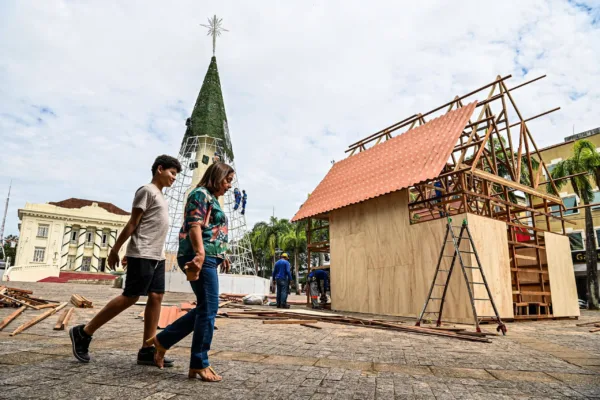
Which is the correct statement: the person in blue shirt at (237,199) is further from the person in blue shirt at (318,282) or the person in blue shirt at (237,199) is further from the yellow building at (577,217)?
the yellow building at (577,217)

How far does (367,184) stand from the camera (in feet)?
41.1

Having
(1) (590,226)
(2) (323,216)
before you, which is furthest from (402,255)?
(1) (590,226)

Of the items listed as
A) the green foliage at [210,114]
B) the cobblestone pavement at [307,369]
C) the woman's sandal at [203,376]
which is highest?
the green foliage at [210,114]

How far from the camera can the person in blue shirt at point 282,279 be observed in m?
12.4

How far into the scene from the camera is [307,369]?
3279 mm

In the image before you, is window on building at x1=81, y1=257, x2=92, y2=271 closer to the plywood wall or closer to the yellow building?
the plywood wall

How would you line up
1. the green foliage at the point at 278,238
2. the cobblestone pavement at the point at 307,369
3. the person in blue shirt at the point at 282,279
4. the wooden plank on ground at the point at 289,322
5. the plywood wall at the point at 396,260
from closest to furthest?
the cobblestone pavement at the point at 307,369 < the wooden plank on ground at the point at 289,322 < the plywood wall at the point at 396,260 < the person in blue shirt at the point at 282,279 < the green foliage at the point at 278,238

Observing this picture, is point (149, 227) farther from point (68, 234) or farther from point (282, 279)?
point (68, 234)

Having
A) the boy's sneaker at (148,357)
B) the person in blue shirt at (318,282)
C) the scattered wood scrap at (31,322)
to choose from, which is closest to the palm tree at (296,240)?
the person in blue shirt at (318,282)

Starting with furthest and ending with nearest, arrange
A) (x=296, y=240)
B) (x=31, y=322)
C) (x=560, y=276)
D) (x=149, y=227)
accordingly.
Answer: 1. (x=296, y=240)
2. (x=560, y=276)
3. (x=31, y=322)
4. (x=149, y=227)

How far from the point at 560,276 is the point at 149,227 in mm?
12764

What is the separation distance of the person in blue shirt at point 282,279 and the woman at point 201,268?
951 centimetres

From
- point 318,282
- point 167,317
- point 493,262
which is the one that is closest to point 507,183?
point 493,262

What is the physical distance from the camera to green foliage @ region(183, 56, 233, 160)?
28391 millimetres
